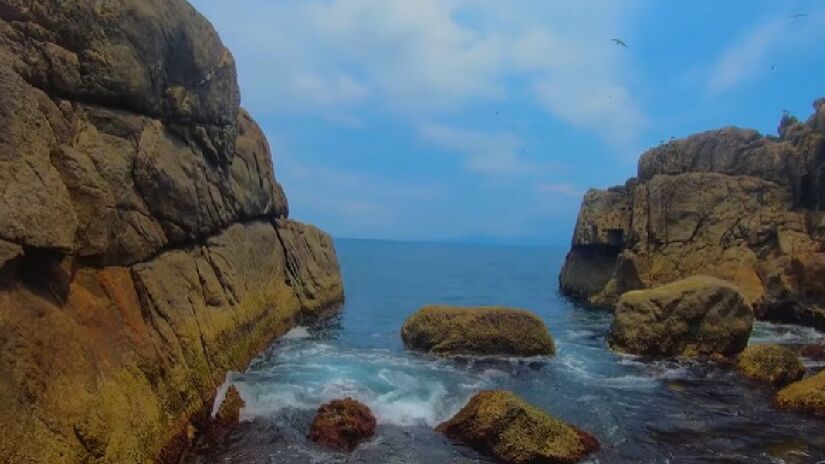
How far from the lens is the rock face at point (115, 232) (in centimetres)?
1191

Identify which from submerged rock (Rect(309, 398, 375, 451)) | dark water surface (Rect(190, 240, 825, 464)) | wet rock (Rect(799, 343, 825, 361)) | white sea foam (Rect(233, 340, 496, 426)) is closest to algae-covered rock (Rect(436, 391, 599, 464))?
dark water surface (Rect(190, 240, 825, 464))

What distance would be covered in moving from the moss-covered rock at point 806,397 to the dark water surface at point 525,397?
662mm

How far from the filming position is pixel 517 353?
28.4 m

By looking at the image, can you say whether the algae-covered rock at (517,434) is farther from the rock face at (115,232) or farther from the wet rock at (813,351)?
the wet rock at (813,351)

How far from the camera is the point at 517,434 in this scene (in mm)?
16094

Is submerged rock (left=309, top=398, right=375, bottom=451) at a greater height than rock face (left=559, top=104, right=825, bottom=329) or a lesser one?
lesser

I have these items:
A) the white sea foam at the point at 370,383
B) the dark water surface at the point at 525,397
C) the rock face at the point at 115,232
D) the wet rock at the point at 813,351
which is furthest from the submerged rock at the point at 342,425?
the wet rock at the point at 813,351

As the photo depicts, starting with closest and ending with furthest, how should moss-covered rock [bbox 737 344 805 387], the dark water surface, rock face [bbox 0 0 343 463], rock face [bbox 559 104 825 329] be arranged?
rock face [bbox 0 0 343 463], the dark water surface, moss-covered rock [bbox 737 344 805 387], rock face [bbox 559 104 825 329]

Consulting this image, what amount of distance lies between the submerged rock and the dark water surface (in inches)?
16.2

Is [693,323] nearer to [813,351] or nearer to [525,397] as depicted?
[813,351]

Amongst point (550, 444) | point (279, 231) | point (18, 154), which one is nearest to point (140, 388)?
point (18, 154)

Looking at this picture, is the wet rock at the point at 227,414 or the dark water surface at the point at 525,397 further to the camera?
the wet rock at the point at 227,414

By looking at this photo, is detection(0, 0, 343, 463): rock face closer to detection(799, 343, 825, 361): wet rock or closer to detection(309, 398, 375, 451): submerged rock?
detection(309, 398, 375, 451): submerged rock

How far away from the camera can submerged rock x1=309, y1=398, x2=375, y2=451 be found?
16.6m
